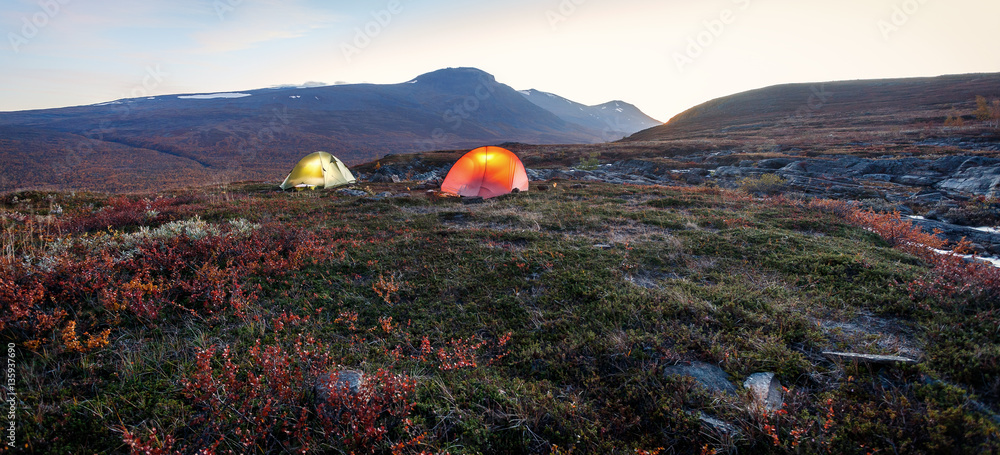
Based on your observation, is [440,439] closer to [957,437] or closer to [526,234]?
[957,437]

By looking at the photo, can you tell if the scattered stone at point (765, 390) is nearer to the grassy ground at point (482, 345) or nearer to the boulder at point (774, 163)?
the grassy ground at point (482, 345)

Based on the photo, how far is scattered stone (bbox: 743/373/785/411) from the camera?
3.25 meters

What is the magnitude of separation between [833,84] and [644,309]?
5590 inches

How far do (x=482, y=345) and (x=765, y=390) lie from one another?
3.00 meters

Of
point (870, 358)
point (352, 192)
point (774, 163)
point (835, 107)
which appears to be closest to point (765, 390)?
point (870, 358)

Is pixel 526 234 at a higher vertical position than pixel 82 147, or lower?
lower

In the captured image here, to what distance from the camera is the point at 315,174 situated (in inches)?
839

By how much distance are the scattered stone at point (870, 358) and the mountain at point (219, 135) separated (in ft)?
153

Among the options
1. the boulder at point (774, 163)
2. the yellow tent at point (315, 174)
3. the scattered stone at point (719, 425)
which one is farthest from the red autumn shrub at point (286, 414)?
the boulder at point (774, 163)

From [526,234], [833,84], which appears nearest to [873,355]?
[526,234]

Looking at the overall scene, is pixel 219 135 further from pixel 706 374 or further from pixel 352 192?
pixel 706 374

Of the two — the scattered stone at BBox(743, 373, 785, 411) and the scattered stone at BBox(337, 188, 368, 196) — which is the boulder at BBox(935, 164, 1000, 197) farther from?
the scattered stone at BBox(337, 188, 368, 196)

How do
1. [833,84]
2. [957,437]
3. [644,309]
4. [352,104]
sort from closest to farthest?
[957,437] → [644,309] → [833,84] → [352,104]

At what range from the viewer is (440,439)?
2.99 metres
